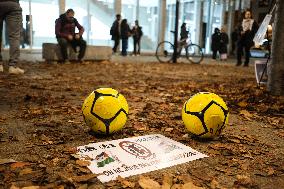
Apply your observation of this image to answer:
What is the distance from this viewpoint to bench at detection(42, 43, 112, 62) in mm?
10977

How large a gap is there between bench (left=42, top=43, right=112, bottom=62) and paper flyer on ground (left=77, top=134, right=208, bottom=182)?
354 inches

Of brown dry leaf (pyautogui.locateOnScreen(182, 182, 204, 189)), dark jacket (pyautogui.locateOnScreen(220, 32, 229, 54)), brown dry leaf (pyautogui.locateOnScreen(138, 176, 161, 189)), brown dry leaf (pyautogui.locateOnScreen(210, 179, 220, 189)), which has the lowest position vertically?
brown dry leaf (pyautogui.locateOnScreen(210, 179, 220, 189))

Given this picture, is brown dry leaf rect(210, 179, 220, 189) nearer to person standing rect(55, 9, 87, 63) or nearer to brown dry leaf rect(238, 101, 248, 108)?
brown dry leaf rect(238, 101, 248, 108)

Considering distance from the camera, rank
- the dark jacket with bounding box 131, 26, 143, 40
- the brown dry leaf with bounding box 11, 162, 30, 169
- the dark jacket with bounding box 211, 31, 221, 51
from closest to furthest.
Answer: the brown dry leaf with bounding box 11, 162, 30, 169
the dark jacket with bounding box 131, 26, 143, 40
the dark jacket with bounding box 211, 31, 221, 51

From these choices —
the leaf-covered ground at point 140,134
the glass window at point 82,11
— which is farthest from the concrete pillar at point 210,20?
the leaf-covered ground at point 140,134

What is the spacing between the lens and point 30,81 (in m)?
6.16

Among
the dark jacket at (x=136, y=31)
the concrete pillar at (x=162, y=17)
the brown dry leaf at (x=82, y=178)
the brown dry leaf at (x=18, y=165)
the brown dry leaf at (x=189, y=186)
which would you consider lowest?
the brown dry leaf at (x=189, y=186)

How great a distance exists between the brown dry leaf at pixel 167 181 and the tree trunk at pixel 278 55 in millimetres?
3762

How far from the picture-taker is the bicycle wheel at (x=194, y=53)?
1408cm

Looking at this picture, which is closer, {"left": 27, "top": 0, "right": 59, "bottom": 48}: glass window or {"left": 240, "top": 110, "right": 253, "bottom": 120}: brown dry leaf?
{"left": 240, "top": 110, "right": 253, "bottom": 120}: brown dry leaf

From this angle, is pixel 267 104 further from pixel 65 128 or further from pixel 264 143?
pixel 65 128

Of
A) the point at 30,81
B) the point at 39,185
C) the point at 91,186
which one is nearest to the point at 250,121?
the point at 91,186

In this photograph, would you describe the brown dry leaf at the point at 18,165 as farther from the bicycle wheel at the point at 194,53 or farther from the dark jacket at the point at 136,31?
the dark jacket at the point at 136,31

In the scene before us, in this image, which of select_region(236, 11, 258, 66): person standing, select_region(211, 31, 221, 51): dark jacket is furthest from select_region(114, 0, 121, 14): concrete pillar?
select_region(236, 11, 258, 66): person standing
